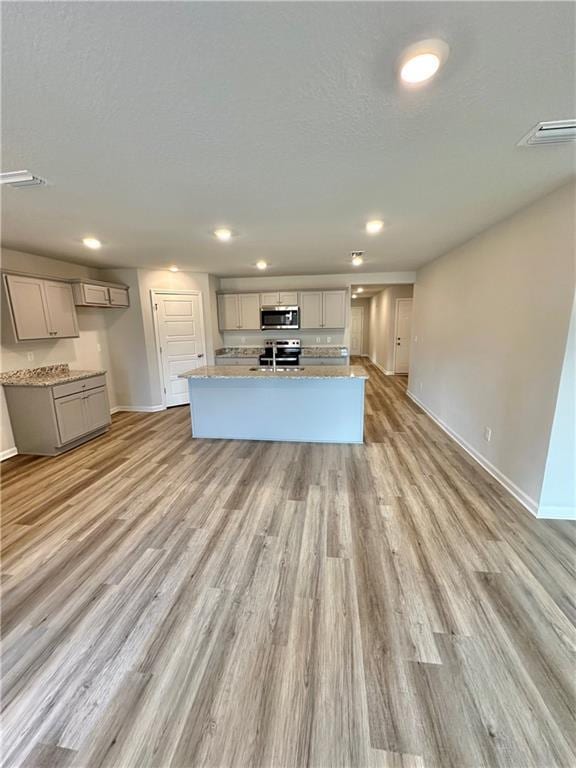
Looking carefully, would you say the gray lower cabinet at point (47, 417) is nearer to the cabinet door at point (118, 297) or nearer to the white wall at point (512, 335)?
the cabinet door at point (118, 297)

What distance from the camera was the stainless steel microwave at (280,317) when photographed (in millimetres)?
5871

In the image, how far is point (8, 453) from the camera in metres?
3.71

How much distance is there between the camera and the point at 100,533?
228 centimetres

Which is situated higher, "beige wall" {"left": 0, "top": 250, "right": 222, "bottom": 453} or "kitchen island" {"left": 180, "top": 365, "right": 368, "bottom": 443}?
"beige wall" {"left": 0, "top": 250, "right": 222, "bottom": 453}

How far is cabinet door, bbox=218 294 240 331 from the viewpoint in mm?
6105

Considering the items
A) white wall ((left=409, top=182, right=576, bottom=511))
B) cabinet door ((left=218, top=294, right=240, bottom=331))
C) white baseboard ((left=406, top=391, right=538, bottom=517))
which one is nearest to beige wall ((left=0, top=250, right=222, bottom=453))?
cabinet door ((left=218, top=294, right=240, bottom=331))

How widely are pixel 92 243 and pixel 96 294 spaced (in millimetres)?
1231

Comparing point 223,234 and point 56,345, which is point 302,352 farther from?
point 56,345

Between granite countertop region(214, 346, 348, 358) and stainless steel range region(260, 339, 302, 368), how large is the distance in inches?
5.0

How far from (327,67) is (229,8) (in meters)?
0.40


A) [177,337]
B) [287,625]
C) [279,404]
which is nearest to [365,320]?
[177,337]

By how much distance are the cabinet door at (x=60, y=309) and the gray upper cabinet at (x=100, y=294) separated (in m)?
0.12

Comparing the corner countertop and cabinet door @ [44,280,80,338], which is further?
cabinet door @ [44,280,80,338]

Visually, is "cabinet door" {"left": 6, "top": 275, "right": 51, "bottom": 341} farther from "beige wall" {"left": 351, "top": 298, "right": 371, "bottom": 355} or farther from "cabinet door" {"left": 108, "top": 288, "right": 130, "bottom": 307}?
"beige wall" {"left": 351, "top": 298, "right": 371, "bottom": 355}
